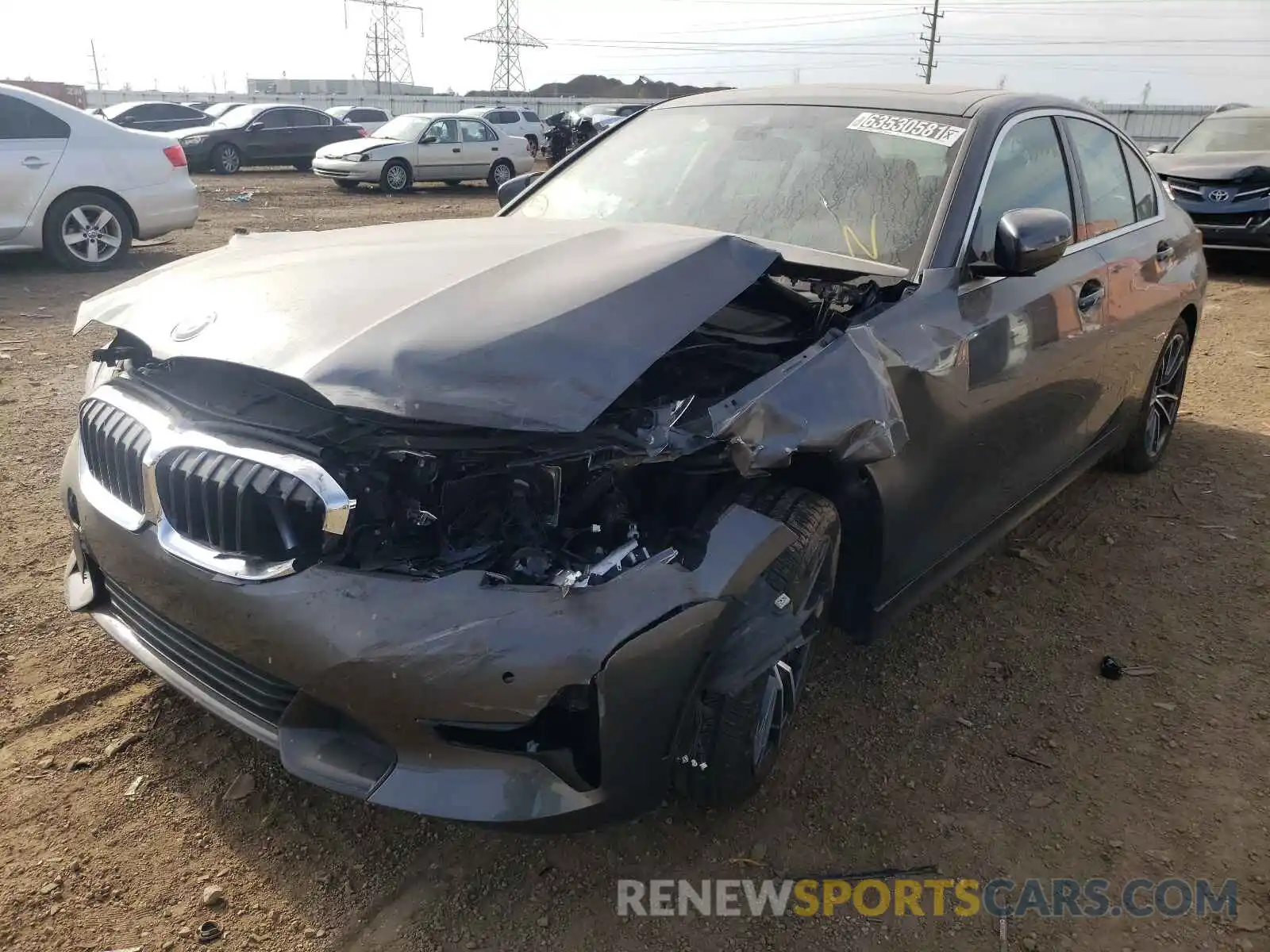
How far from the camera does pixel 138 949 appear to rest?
200 centimetres

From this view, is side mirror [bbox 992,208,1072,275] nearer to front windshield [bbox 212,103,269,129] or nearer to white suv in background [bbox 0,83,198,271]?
white suv in background [bbox 0,83,198,271]

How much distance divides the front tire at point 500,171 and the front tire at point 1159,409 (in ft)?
53.6

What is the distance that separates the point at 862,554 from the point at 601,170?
2.03m

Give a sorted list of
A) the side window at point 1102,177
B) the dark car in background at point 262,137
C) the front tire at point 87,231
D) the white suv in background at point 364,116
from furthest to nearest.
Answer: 1. the white suv in background at point 364,116
2. the dark car in background at point 262,137
3. the front tire at point 87,231
4. the side window at point 1102,177

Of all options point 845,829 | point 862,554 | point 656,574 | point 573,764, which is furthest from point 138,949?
point 862,554

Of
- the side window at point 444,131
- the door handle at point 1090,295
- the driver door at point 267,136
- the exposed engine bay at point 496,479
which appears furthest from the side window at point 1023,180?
the driver door at point 267,136

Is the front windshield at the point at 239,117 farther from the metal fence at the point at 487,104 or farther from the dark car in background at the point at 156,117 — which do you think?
the metal fence at the point at 487,104

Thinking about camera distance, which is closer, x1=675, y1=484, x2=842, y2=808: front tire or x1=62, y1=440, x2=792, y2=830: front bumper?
x1=62, y1=440, x2=792, y2=830: front bumper

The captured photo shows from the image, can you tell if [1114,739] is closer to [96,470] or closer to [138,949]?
[138,949]

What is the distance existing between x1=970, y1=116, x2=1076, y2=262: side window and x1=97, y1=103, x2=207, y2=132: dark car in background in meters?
21.1

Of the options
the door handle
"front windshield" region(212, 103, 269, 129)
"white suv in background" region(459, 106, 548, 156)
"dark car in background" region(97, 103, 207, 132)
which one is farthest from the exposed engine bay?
"white suv in background" region(459, 106, 548, 156)

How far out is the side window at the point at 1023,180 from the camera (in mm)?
A: 3041

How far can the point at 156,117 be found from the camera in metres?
20.9

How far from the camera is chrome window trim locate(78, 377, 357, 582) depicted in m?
1.94
